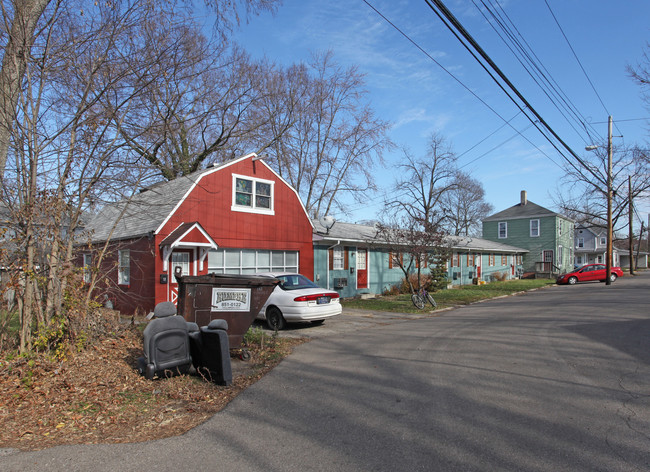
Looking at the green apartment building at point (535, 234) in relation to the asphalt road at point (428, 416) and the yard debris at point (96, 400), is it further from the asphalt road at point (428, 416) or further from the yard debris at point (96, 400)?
the yard debris at point (96, 400)

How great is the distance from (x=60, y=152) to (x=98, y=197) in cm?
99

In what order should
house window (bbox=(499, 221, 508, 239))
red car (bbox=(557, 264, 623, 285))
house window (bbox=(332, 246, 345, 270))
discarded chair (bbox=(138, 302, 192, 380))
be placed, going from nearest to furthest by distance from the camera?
discarded chair (bbox=(138, 302, 192, 380)) < house window (bbox=(332, 246, 345, 270)) < red car (bbox=(557, 264, 623, 285)) < house window (bbox=(499, 221, 508, 239))

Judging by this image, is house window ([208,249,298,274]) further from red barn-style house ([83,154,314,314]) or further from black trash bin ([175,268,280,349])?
black trash bin ([175,268,280,349])

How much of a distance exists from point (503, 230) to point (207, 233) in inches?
1554

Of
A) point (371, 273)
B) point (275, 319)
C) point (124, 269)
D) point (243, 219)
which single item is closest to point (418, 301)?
point (371, 273)

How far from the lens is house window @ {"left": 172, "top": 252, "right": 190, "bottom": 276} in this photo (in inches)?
558

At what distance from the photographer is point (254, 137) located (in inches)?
1088

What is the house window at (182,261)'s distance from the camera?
14.2m

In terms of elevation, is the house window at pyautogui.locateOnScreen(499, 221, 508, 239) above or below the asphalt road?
above

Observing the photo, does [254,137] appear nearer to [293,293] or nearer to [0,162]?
[293,293]

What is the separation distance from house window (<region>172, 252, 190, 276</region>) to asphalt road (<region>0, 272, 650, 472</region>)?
731cm

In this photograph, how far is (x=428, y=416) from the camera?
15.5 ft

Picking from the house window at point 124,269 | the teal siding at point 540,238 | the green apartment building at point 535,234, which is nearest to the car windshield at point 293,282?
the house window at point 124,269

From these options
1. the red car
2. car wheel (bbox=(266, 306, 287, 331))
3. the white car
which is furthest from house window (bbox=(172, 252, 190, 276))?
the red car
